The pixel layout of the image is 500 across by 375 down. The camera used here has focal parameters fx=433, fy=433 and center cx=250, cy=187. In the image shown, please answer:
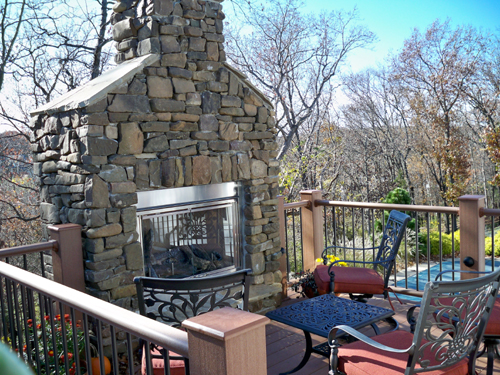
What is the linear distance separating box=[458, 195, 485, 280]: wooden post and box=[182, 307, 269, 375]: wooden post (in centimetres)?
291

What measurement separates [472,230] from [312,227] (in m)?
1.63

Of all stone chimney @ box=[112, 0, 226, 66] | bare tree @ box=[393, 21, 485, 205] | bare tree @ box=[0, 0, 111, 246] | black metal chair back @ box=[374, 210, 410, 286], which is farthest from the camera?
bare tree @ box=[393, 21, 485, 205]

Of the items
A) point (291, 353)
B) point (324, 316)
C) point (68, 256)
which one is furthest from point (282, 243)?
point (68, 256)

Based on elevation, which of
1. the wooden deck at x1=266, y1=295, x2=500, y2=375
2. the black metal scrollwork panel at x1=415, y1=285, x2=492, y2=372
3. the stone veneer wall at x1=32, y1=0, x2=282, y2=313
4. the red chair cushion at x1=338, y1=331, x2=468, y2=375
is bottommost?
the wooden deck at x1=266, y1=295, x2=500, y2=375

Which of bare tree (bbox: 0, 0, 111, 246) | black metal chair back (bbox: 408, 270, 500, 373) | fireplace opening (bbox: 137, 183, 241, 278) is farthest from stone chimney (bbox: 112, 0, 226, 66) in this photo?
bare tree (bbox: 0, 0, 111, 246)

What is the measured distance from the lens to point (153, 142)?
3.20 meters

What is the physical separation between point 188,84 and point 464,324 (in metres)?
2.53

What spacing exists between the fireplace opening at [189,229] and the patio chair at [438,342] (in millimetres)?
1778

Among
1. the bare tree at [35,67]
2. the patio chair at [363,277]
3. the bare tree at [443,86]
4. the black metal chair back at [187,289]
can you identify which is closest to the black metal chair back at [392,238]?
the patio chair at [363,277]

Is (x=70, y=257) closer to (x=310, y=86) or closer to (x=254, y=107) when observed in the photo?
(x=254, y=107)

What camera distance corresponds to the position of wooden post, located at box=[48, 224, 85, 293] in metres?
2.94

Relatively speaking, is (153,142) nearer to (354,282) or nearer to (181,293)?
(181,293)

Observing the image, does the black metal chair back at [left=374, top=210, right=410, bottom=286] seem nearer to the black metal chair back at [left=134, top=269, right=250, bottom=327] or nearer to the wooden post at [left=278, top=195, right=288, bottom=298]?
the wooden post at [left=278, top=195, right=288, bottom=298]

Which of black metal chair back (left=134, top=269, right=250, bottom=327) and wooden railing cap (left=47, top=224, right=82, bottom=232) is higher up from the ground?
wooden railing cap (left=47, top=224, right=82, bottom=232)
